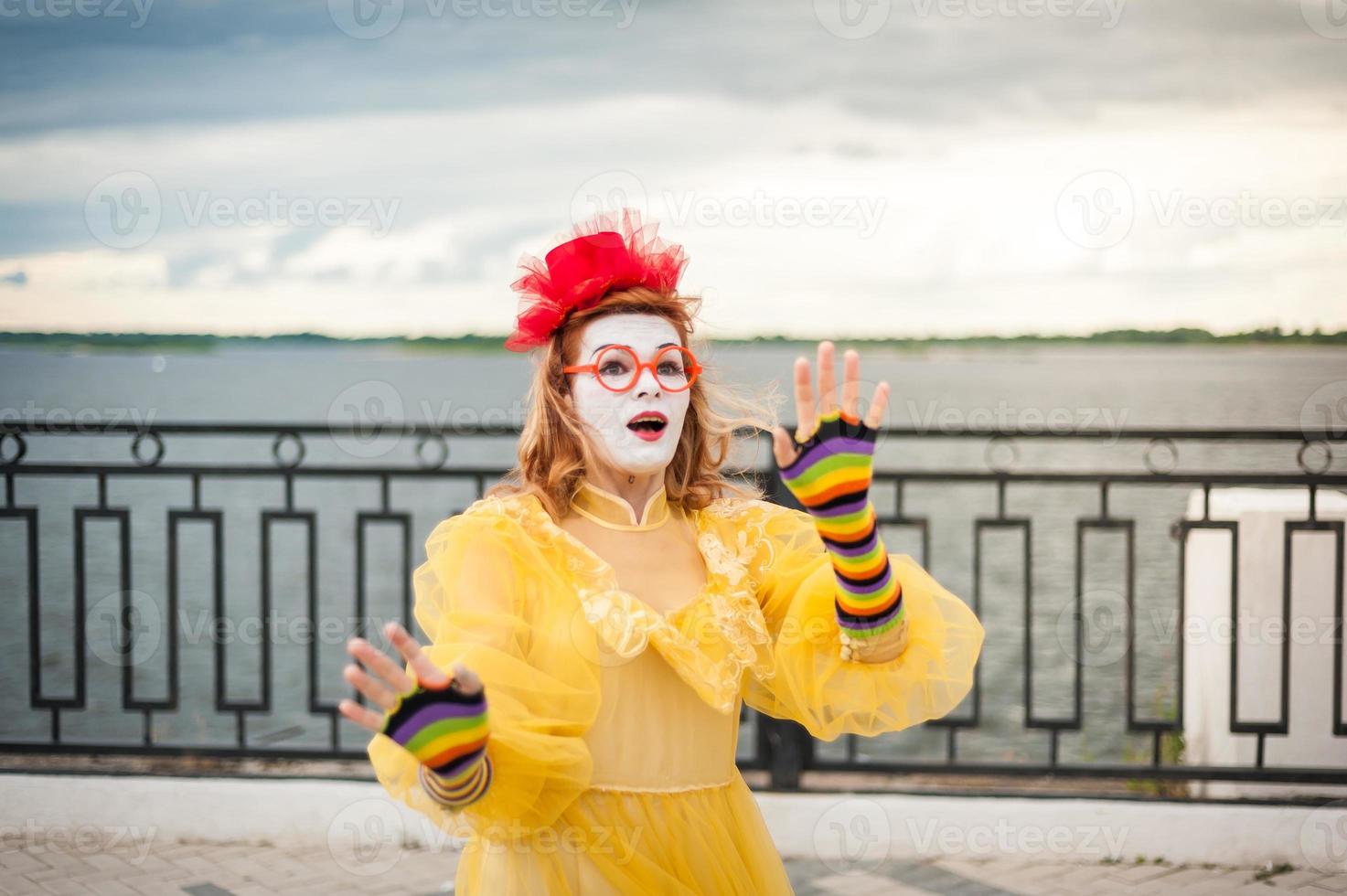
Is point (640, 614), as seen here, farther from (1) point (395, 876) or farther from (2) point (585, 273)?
(1) point (395, 876)

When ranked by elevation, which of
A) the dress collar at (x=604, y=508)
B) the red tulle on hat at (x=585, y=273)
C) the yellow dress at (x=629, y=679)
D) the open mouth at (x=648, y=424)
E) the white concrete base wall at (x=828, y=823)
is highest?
the red tulle on hat at (x=585, y=273)

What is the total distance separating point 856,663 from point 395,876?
8.00ft

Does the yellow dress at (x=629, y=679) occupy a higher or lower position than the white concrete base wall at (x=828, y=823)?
higher

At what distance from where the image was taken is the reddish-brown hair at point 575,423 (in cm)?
222

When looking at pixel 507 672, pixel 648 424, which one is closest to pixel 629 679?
pixel 507 672

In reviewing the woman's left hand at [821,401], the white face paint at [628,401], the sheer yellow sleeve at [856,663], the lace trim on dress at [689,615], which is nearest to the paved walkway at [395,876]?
the sheer yellow sleeve at [856,663]

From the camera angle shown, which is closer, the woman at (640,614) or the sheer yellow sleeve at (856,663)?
the woman at (640,614)

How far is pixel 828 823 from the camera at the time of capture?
420 centimetres

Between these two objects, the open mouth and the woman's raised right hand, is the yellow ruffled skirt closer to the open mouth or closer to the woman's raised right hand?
the woman's raised right hand

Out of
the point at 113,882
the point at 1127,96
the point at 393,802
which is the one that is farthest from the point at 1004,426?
the point at 1127,96

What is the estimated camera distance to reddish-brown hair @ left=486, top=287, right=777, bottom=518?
222 cm

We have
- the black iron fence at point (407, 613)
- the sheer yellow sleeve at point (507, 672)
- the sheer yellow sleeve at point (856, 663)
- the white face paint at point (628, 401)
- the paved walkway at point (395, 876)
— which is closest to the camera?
the sheer yellow sleeve at point (507, 672)

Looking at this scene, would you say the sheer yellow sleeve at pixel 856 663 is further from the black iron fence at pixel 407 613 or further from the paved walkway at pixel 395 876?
the paved walkway at pixel 395 876

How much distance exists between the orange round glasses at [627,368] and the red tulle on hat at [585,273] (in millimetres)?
118
